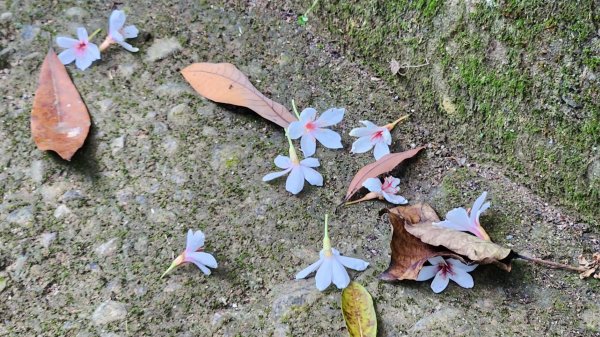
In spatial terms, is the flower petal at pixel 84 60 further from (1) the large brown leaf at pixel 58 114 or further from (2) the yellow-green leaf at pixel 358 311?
(2) the yellow-green leaf at pixel 358 311

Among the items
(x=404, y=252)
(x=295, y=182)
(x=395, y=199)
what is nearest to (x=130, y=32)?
(x=295, y=182)

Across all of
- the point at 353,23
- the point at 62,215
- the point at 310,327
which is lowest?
the point at 62,215

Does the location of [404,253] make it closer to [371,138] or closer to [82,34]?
[371,138]

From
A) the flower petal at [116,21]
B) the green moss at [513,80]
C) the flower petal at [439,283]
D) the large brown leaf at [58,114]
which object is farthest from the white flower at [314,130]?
the flower petal at [116,21]

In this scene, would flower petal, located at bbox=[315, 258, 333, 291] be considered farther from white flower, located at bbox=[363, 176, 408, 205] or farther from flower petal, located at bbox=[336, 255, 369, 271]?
white flower, located at bbox=[363, 176, 408, 205]

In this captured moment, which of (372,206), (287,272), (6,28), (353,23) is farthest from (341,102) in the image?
(6,28)

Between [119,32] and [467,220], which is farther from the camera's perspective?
[119,32]

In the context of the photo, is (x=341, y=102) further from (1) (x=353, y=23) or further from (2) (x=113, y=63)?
(2) (x=113, y=63)
